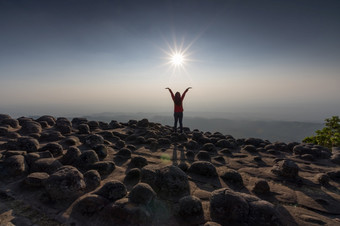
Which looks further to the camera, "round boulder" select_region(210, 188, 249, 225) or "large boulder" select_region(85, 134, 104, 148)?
"large boulder" select_region(85, 134, 104, 148)

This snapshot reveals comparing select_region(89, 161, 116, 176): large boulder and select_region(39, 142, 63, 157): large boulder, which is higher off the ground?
select_region(39, 142, 63, 157): large boulder

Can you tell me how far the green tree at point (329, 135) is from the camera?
55.4ft

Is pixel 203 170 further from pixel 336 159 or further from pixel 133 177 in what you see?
pixel 336 159

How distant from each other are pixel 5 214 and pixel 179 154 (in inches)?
283

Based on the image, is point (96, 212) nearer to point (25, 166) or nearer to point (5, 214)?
point (5, 214)

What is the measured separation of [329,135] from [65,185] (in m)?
22.9

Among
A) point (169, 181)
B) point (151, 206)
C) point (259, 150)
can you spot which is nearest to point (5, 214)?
point (151, 206)

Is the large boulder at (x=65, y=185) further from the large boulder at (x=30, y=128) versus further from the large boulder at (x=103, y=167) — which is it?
the large boulder at (x=30, y=128)

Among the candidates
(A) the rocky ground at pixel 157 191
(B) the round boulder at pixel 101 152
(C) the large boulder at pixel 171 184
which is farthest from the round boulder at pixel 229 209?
(B) the round boulder at pixel 101 152

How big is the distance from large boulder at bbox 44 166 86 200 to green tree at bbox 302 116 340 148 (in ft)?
68.7

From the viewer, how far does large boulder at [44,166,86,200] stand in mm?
4828

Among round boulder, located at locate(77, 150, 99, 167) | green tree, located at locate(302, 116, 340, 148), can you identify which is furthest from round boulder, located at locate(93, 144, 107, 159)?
green tree, located at locate(302, 116, 340, 148)

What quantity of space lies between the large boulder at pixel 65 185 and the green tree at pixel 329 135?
20928 millimetres

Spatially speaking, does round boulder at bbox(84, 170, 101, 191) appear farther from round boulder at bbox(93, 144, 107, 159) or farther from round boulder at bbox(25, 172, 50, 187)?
round boulder at bbox(93, 144, 107, 159)
